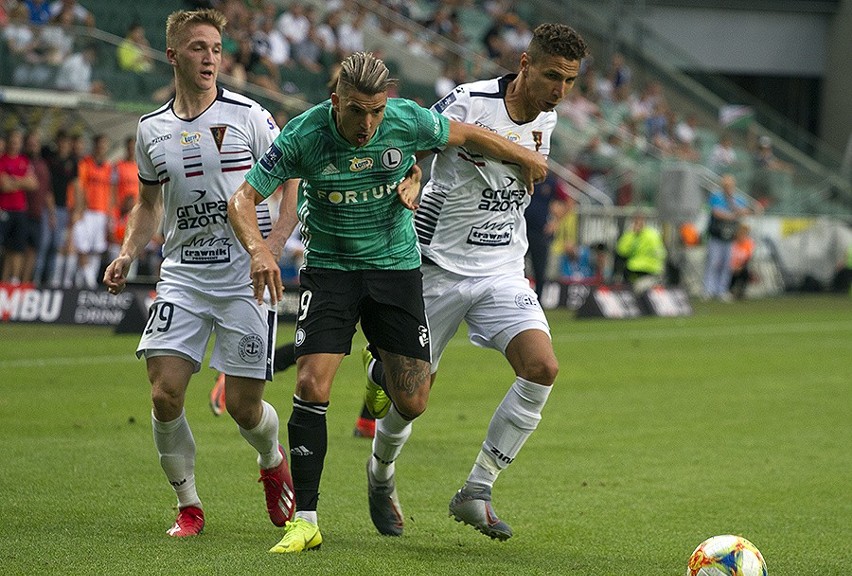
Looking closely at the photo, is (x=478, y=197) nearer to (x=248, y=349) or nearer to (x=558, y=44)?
(x=558, y=44)

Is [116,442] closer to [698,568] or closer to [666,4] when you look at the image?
[698,568]

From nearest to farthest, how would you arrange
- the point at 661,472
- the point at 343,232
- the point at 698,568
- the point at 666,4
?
the point at 698,568
the point at 343,232
the point at 661,472
the point at 666,4

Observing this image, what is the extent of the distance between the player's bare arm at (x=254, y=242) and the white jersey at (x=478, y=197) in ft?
4.67

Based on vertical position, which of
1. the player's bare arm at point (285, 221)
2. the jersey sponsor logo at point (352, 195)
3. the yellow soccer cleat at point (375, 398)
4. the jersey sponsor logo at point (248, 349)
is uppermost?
the jersey sponsor logo at point (352, 195)

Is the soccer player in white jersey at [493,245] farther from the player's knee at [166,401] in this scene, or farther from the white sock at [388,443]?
the player's knee at [166,401]

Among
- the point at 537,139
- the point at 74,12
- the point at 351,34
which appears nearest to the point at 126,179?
the point at 74,12

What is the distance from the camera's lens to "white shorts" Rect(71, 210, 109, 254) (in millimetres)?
18645

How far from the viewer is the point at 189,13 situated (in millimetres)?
Result: 6441

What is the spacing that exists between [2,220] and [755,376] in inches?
398

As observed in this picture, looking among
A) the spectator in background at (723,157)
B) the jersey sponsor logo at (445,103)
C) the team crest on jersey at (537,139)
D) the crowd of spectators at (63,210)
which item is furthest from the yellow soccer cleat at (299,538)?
the spectator in background at (723,157)

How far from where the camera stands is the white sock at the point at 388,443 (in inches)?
263

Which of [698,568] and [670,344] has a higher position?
[698,568]

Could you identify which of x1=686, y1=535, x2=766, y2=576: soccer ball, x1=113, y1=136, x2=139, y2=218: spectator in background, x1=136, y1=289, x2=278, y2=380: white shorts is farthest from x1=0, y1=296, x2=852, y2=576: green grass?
x1=113, y1=136, x2=139, y2=218: spectator in background

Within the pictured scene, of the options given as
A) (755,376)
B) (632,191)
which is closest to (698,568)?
(755,376)
